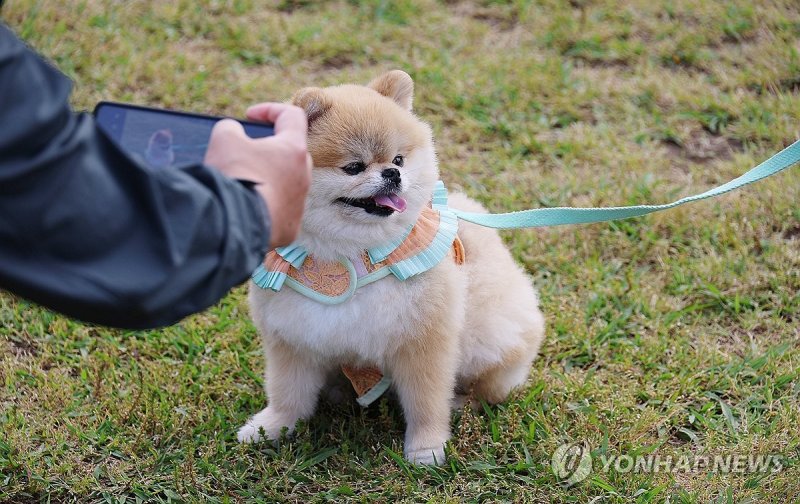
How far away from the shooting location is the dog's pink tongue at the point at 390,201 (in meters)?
2.24

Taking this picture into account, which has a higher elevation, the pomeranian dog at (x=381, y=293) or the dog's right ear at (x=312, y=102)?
the dog's right ear at (x=312, y=102)

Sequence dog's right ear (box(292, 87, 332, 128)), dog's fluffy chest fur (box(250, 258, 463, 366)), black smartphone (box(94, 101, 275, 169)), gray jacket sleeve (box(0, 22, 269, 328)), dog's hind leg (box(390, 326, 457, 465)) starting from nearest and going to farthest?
gray jacket sleeve (box(0, 22, 269, 328))
black smartphone (box(94, 101, 275, 169))
dog's right ear (box(292, 87, 332, 128))
dog's fluffy chest fur (box(250, 258, 463, 366))
dog's hind leg (box(390, 326, 457, 465))

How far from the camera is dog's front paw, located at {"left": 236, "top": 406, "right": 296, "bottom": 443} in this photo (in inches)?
104

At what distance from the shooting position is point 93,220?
4.60 feet

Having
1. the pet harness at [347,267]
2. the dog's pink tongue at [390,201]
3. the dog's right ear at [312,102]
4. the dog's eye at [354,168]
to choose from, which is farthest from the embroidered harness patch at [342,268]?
the dog's right ear at [312,102]

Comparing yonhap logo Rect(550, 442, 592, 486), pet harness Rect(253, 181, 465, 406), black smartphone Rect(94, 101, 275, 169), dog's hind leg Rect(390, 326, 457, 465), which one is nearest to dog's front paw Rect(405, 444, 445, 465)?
dog's hind leg Rect(390, 326, 457, 465)

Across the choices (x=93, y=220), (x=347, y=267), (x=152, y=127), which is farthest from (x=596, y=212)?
(x=93, y=220)

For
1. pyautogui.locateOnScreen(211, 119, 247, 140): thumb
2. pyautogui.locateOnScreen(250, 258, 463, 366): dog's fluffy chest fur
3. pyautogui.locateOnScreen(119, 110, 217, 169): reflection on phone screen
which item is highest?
pyautogui.locateOnScreen(211, 119, 247, 140): thumb

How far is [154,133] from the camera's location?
6.01ft

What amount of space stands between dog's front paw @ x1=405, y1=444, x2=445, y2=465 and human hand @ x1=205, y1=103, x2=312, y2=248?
41.6 inches

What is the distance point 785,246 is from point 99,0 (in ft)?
12.2

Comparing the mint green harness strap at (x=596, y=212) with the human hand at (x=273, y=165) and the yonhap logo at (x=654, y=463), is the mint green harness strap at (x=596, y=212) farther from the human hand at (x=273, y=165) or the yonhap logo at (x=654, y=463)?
the human hand at (x=273, y=165)

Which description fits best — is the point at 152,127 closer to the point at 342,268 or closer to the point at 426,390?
the point at 342,268

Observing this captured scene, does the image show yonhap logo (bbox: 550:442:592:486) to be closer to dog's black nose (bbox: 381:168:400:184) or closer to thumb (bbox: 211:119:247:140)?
dog's black nose (bbox: 381:168:400:184)
